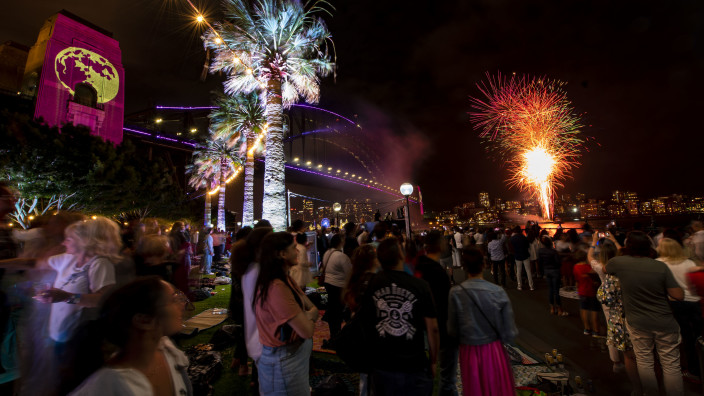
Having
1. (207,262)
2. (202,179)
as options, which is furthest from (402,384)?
(202,179)

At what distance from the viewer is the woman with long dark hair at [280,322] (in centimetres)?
236

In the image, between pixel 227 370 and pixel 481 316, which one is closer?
pixel 481 316

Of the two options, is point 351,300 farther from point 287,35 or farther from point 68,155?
point 68,155

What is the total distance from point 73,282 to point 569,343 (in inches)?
290

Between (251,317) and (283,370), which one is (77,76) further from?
(283,370)

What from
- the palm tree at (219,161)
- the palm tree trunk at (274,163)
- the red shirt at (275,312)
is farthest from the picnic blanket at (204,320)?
the palm tree at (219,161)

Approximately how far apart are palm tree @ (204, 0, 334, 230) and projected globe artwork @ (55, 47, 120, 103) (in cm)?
3131

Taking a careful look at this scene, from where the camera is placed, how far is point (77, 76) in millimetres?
32531

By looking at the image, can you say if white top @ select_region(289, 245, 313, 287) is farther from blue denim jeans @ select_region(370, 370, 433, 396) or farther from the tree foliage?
the tree foliage

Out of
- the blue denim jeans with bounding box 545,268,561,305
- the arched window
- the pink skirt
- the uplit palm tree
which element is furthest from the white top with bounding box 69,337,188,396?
the arched window

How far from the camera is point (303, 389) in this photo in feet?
8.43

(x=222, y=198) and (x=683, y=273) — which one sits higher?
(x=222, y=198)

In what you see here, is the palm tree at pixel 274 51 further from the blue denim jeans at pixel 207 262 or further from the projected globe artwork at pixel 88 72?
the projected globe artwork at pixel 88 72

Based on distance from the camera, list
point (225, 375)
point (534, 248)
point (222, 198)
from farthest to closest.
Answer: point (222, 198), point (534, 248), point (225, 375)
